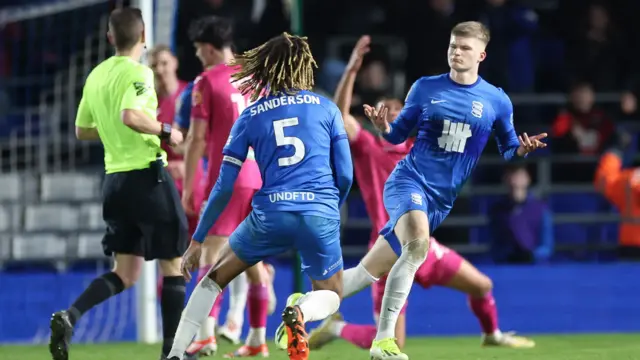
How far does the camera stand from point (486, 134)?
322 inches

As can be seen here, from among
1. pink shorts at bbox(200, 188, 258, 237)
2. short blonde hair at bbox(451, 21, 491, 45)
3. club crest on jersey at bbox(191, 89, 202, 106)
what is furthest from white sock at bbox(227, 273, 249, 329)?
short blonde hair at bbox(451, 21, 491, 45)

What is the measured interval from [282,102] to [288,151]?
0.86 ft

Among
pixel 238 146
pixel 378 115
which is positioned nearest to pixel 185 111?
pixel 378 115

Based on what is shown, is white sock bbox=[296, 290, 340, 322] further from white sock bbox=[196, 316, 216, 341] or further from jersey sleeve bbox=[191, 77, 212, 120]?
jersey sleeve bbox=[191, 77, 212, 120]

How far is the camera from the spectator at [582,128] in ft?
45.6

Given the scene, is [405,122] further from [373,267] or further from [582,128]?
[582,128]

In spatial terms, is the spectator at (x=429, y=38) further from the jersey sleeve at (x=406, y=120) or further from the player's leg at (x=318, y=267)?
the player's leg at (x=318, y=267)

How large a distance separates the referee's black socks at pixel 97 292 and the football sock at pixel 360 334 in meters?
1.81

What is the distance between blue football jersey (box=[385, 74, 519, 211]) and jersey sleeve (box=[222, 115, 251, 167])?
1.43m

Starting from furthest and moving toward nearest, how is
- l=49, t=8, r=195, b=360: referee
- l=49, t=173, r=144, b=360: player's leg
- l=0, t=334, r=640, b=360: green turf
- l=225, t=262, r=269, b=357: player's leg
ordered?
l=225, t=262, r=269, b=357: player's leg → l=0, t=334, r=640, b=360: green turf → l=49, t=8, r=195, b=360: referee → l=49, t=173, r=144, b=360: player's leg

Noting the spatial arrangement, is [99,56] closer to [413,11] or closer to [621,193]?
[413,11]

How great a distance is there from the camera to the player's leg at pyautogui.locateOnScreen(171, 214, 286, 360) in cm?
691

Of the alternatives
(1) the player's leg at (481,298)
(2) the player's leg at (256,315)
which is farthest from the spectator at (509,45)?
(2) the player's leg at (256,315)

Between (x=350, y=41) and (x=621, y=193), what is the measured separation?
356cm
